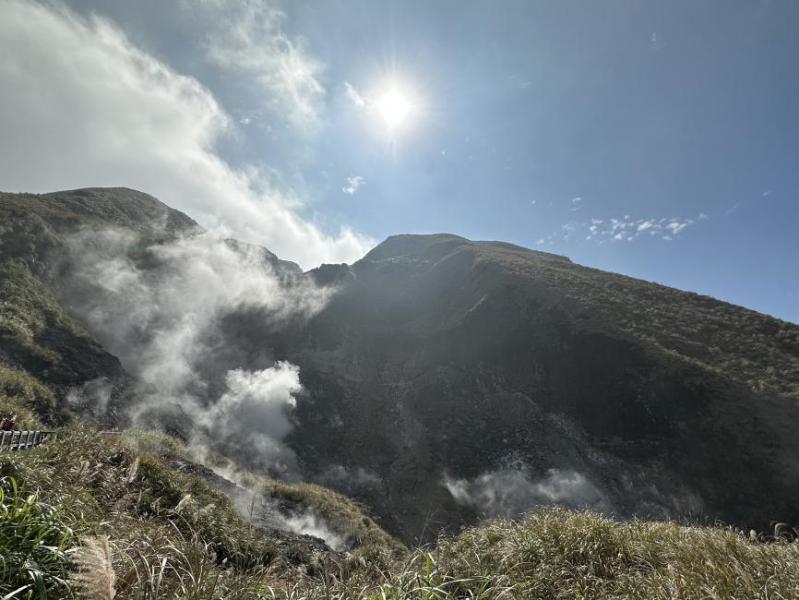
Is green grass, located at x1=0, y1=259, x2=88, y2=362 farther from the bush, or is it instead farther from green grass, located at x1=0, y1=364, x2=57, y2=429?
the bush

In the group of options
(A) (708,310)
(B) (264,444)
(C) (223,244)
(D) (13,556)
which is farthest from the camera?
(C) (223,244)

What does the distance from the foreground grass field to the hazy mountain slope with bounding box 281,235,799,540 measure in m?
8.92

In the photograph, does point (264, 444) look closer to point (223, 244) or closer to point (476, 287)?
point (476, 287)

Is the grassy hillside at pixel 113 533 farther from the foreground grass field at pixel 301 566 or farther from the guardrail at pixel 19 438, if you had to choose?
the guardrail at pixel 19 438

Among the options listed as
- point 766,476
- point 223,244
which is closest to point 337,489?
point 766,476

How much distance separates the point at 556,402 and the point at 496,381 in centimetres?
535

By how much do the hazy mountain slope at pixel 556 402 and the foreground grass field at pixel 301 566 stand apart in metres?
8.92

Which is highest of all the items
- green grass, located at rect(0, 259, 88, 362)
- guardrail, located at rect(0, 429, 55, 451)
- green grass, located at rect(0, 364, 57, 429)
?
green grass, located at rect(0, 259, 88, 362)

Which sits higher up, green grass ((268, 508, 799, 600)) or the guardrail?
green grass ((268, 508, 799, 600))

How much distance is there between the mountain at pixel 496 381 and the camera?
23359 mm

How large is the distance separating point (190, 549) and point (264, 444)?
29986 millimetres

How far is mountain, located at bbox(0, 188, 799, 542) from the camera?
23359 mm

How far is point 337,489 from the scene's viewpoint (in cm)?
2714

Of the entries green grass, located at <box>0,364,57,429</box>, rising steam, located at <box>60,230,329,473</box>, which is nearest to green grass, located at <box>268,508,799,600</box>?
green grass, located at <box>0,364,57,429</box>
